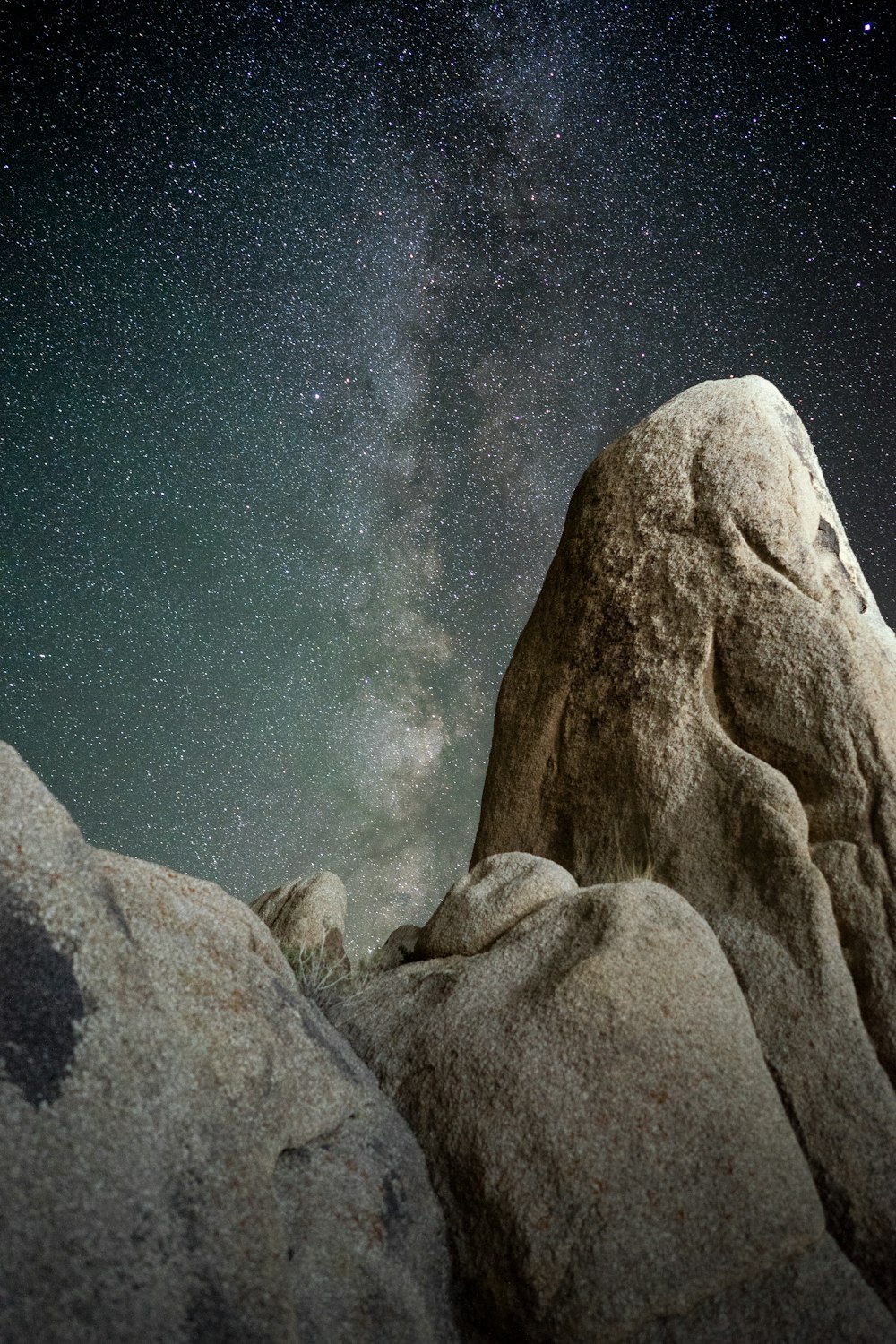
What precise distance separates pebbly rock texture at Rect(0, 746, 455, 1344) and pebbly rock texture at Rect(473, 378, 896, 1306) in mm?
2190

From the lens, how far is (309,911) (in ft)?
30.9

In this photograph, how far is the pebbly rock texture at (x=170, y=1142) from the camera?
257cm

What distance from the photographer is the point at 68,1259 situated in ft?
8.22

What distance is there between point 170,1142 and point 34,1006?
2.29ft

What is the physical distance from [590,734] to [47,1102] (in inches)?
183

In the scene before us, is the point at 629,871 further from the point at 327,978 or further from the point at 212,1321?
the point at 212,1321

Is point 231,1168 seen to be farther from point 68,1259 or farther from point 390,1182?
point 390,1182

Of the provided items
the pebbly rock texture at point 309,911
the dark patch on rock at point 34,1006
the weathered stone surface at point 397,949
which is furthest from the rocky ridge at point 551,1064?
the pebbly rock texture at point 309,911

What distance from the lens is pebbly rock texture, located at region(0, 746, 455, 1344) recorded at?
8.45 ft

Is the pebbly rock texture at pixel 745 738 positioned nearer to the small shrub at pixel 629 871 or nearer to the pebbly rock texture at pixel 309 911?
the small shrub at pixel 629 871

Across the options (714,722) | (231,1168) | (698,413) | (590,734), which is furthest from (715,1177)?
(698,413)

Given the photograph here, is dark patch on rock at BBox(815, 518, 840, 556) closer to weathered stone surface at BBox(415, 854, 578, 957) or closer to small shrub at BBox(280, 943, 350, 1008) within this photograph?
weathered stone surface at BBox(415, 854, 578, 957)

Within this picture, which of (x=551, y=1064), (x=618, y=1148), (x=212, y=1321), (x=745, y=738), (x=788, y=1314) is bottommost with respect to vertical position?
(x=788, y=1314)

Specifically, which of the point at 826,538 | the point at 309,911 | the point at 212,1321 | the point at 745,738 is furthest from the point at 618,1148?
the point at 309,911
